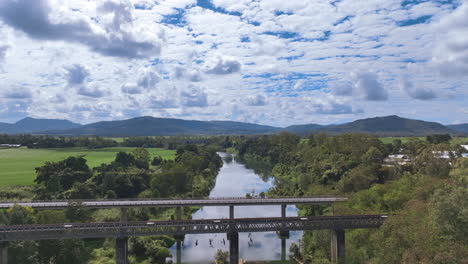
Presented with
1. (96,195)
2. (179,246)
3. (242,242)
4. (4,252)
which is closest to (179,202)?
(179,246)

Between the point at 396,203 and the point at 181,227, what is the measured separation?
3075cm

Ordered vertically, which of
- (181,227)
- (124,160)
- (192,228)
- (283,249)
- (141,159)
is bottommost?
(283,249)

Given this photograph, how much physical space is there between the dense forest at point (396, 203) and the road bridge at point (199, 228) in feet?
6.28

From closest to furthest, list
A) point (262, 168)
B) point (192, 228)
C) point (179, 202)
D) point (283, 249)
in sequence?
point (192, 228), point (283, 249), point (179, 202), point (262, 168)

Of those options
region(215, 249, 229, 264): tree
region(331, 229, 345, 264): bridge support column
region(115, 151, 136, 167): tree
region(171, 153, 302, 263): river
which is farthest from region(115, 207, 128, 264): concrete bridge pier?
region(115, 151, 136, 167): tree

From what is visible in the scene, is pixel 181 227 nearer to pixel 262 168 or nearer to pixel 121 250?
pixel 121 250

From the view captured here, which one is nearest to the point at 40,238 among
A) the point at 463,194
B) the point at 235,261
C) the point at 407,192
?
the point at 235,261

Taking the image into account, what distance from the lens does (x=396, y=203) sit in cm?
4928

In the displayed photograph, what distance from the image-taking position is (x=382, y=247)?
3600 cm

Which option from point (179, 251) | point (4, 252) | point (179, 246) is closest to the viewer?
point (4, 252)

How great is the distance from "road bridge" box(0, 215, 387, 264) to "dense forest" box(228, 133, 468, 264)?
1.92m

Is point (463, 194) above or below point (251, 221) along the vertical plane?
above

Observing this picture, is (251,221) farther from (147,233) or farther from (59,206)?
(59,206)

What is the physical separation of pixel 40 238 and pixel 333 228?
125 feet
